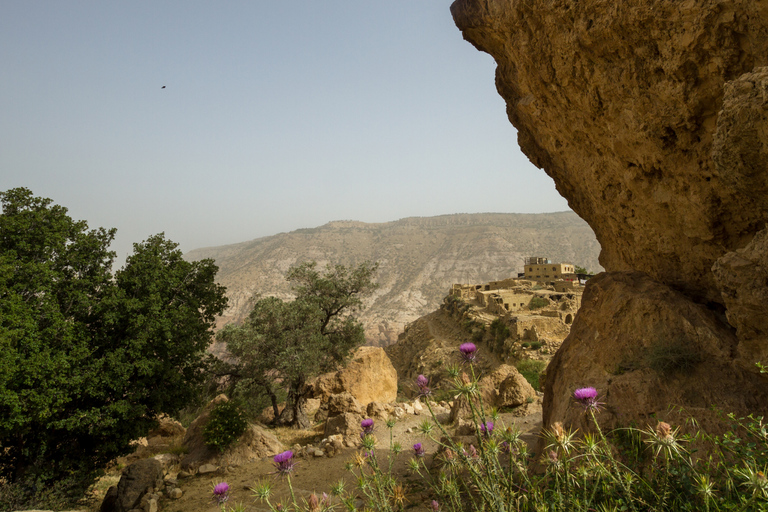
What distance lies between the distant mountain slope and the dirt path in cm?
5392

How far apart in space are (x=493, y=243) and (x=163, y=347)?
358 ft

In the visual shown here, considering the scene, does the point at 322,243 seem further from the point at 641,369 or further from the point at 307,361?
the point at 641,369

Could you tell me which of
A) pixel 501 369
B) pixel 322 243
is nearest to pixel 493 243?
pixel 322 243

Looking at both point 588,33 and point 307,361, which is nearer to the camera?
point 588,33

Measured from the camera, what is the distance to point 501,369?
14.1 metres

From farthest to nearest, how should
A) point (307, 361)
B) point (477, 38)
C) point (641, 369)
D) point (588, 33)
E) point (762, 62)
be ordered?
1. point (307, 361)
2. point (477, 38)
3. point (588, 33)
4. point (641, 369)
5. point (762, 62)

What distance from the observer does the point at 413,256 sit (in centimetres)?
11488

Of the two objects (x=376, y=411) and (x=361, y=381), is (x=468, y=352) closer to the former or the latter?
(x=376, y=411)

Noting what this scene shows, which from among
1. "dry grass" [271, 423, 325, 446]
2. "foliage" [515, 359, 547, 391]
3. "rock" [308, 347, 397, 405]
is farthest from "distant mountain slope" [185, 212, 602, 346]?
"dry grass" [271, 423, 325, 446]

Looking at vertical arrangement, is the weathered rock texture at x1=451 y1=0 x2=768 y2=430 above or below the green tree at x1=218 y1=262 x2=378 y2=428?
above

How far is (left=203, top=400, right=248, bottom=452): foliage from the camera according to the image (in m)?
10.8

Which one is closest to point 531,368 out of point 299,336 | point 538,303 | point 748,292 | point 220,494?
point 299,336

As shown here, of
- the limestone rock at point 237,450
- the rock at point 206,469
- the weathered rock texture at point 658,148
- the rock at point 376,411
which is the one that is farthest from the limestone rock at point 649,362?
the rock at point 206,469

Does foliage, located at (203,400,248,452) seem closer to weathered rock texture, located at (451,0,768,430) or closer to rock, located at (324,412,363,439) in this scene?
rock, located at (324,412,363,439)
